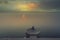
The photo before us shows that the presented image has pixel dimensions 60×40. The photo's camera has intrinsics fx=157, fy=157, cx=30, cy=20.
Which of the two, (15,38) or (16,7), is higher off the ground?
(16,7)

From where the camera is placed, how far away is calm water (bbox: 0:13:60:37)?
1.45m

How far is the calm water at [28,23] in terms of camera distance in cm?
145

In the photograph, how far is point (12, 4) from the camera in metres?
1.45

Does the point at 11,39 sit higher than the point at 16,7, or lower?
lower

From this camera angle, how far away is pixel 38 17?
147 cm

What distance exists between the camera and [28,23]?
1.45 meters

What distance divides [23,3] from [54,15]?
0.31 meters

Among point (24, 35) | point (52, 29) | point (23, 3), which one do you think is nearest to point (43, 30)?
point (52, 29)

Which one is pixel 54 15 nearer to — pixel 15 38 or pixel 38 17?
pixel 38 17

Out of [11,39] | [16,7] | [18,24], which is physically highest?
[16,7]

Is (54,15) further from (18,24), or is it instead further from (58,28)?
(18,24)

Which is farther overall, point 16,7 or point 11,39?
point 16,7

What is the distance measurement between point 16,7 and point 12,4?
46 millimetres

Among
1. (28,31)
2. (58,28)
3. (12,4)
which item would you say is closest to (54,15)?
(58,28)
